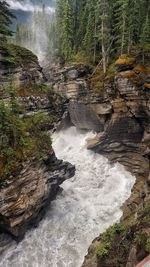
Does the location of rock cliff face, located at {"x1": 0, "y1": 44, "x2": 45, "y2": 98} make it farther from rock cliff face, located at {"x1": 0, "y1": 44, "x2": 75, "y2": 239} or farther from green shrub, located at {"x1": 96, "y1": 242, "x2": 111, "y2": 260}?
green shrub, located at {"x1": 96, "y1": 242, "x2": 111, "y2": 260}

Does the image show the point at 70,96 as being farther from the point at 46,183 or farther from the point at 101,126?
the point at 46,183

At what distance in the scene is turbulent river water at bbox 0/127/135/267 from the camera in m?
19.2

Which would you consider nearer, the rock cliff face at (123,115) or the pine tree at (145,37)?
the rock cliff face at (123,115)

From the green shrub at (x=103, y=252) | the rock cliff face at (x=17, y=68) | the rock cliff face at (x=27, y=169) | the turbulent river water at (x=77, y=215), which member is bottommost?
the turbulent river water at (x=77, y=215)

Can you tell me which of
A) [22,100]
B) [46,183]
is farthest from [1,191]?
[22,100]

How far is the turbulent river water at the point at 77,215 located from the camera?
1917 cm

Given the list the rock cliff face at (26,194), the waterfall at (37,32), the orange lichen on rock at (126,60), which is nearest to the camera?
the rock cliff face at (26,194)

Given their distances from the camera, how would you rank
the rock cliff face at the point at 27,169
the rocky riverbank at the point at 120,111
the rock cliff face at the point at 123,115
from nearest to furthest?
the rock cliff face at the point at 27,169 < the rocky riverbank at the point at 120,111 < the rock cliff face at the point at 123,115

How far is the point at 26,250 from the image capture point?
1958cm

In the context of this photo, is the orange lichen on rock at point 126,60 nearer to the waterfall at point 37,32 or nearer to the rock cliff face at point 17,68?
the rock cliff face at point 17,68

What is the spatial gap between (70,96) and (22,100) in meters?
14.8

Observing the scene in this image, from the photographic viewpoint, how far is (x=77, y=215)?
77.2 feet

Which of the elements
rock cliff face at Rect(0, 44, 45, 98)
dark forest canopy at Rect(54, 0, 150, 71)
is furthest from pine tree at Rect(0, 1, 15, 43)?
dark forest canopy at Rect(54, 0, 150, 71)

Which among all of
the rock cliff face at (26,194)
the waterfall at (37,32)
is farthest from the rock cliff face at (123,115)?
the waterfall at (37,32)
